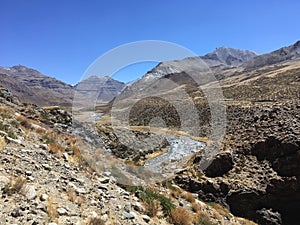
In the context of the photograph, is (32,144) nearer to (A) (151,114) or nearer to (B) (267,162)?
(B) (267,162)

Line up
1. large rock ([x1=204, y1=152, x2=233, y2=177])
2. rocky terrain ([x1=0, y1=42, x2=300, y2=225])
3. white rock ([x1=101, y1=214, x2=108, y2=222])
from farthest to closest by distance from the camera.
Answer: large rock ([x1=204, y1=152, x2=233, y2=177]), white rock ([x1=101, y1=214, x2=108, y2=222]), rocky terrain ([x1=0, y1=42, x2=300, y2=225])

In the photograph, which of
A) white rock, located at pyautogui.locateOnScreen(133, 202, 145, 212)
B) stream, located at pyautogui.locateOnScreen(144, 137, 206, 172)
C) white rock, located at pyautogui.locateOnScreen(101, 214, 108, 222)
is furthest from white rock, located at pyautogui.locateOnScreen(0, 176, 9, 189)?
stream, located at pyautogui.locateOnScreen(144, 137, 206, 172)

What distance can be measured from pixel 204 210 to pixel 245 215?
12.5 feet

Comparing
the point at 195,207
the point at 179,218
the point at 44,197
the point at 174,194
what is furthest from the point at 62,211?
the point at 174,194

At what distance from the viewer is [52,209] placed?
641 centimetres

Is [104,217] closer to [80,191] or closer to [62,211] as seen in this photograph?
[62,211]

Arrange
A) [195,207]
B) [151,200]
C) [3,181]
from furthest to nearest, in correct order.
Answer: [195,207] → [151,200] → [3,181]

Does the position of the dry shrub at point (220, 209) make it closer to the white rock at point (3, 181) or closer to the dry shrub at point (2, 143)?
the white rock at point (3, 181)

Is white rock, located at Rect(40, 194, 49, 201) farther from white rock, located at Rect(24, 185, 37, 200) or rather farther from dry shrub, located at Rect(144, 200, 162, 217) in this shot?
dry shrub, located at Rect(144, 200, 162, 217)

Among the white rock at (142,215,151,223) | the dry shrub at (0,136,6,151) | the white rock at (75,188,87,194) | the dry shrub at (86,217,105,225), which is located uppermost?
the dry shrub at (0,136,6,151)

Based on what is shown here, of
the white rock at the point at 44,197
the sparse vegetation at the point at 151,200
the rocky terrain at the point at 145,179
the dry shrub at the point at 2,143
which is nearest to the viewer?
the white rock at the point at 44,197

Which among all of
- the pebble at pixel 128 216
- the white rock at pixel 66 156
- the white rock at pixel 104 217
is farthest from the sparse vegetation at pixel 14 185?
the white rock at pixel 66 156

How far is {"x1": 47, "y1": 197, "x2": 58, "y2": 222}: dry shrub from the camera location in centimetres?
611

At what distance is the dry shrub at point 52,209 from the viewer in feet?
20.1
